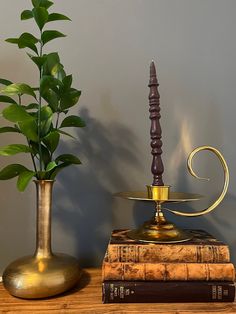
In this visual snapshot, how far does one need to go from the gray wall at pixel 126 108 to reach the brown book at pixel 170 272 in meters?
0.24

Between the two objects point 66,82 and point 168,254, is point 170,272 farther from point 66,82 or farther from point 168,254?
point 66,82

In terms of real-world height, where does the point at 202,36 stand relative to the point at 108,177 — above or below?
above

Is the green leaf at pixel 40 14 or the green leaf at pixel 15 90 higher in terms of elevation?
the green leaf at pixel 40 14

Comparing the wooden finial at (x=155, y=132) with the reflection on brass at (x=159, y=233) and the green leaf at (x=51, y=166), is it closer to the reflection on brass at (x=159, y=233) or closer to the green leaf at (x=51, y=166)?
the reflection on brass at (x=159, y=233)

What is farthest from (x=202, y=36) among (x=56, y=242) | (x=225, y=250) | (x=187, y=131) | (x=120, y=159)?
(x=56, y=242)

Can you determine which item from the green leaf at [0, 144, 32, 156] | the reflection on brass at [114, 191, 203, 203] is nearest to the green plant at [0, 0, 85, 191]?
the green leaf at [0, 144, 32, 156]

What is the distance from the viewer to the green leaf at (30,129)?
1.74 ft

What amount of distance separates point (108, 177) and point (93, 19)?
1.57 feet

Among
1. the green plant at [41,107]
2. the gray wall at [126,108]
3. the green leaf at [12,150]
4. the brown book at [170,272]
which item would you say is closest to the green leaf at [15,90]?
the green plant at [41,107]

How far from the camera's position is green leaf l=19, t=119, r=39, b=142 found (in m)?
0.53

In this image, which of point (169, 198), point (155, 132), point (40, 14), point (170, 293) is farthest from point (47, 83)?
point (170, 293)

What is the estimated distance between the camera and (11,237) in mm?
784

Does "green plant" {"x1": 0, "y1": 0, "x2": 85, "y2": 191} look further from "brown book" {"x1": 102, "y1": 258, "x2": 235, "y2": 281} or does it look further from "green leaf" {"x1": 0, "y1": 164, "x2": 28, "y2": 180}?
"brown book" {"x1": 102, "y1": 258, "x2": 235, "y2": 281}

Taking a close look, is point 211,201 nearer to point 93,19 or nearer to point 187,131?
point 187,131
